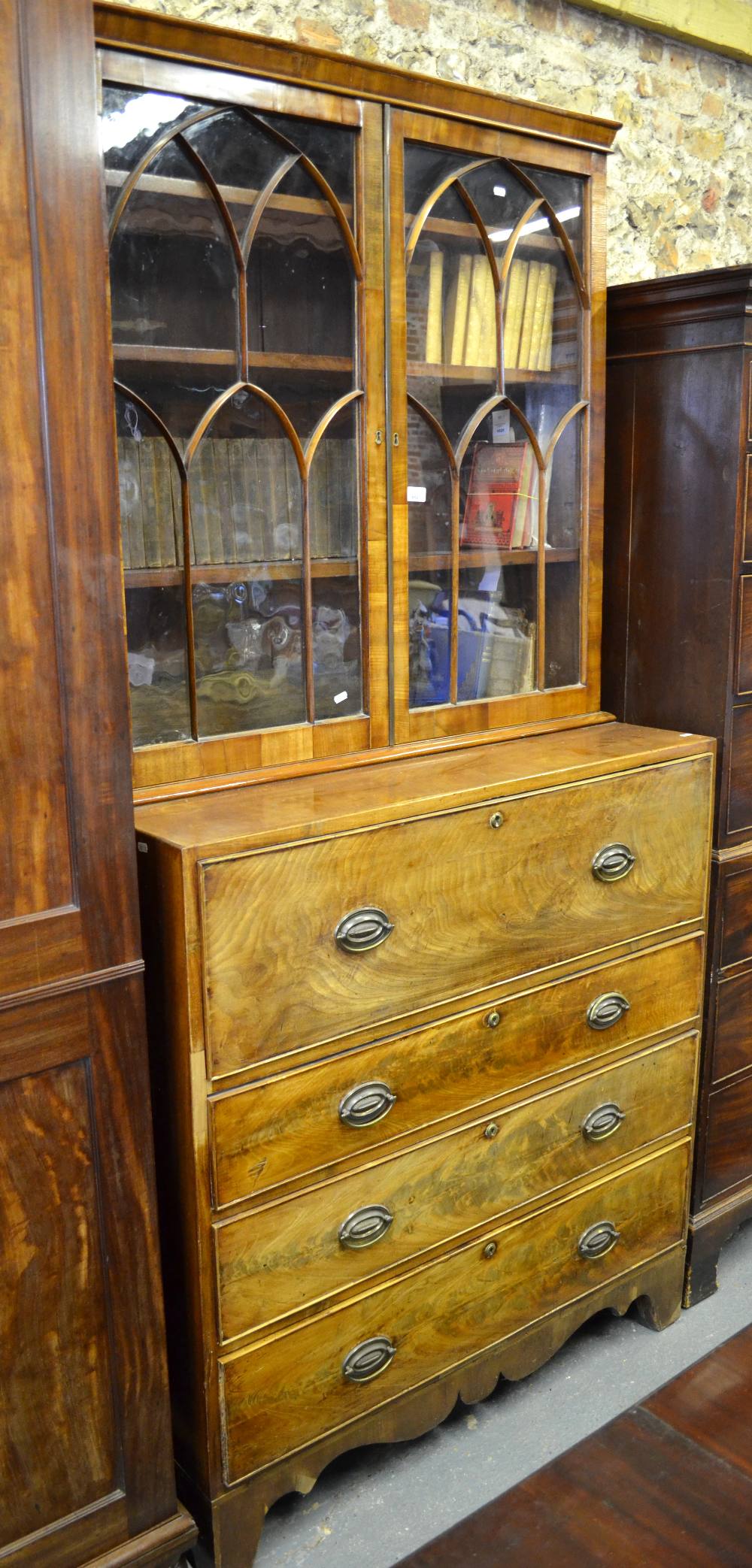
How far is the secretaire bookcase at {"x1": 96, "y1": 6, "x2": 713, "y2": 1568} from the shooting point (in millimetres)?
1657

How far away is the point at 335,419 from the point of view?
6.14 feet

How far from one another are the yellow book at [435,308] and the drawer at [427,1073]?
3.45ft

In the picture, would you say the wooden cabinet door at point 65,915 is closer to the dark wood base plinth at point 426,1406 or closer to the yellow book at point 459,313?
the dark wood base plinth at point 426,1406

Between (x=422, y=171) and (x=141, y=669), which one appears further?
(x=422, y=171)

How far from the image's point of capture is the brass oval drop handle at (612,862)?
6.71ft

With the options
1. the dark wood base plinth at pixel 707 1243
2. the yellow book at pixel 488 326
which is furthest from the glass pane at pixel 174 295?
the dark wood base plinth at pixel 707 1243

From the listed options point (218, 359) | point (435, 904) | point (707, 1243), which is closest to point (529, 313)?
point (218, 359)

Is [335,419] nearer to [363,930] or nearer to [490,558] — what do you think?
[490,558]

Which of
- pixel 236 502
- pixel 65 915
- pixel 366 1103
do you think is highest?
pixel 236 502

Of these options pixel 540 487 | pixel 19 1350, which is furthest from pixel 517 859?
pixel 19 1350

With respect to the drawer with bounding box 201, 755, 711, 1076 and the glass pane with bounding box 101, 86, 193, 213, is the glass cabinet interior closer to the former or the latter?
the glass pane with bounding box 101, 86, 193, 213

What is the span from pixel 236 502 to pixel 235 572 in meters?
0.10

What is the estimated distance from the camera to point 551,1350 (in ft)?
7.17

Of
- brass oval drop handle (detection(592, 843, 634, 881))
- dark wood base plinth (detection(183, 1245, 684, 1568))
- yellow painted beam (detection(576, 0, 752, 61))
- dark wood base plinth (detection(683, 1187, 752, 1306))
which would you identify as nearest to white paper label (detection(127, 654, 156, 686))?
brass oval drop handle (detection(592, 843, 634, 881))
